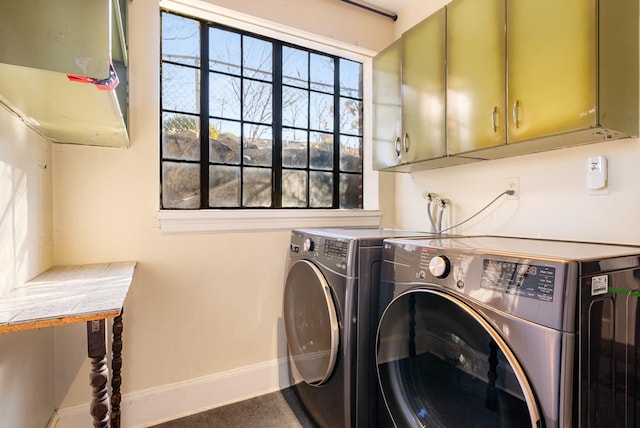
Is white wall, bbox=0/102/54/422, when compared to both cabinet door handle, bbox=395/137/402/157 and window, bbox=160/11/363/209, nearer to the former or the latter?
window, bbox=160/11/363/209

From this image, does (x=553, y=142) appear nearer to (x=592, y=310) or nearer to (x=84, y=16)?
(x=592, y=310)

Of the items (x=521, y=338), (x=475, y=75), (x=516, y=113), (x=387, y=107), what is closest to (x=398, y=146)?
(x=387, y=107)

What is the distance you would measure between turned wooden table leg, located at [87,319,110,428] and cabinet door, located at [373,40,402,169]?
160cm

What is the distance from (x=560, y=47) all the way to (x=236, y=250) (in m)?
1.70

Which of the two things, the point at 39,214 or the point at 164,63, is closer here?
the point at 39,214

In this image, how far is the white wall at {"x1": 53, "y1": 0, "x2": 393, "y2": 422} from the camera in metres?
1.48

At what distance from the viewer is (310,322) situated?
1516mm

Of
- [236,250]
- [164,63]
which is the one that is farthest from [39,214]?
[164,63]

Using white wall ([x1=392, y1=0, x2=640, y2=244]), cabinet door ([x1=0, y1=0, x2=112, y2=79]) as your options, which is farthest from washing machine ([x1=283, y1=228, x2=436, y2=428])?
cabinet door ([x1=0, y1=0, x2=112, y2=79])

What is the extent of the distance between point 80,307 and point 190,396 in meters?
1.13

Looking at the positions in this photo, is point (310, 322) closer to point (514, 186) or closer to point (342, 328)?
point (342, 328)

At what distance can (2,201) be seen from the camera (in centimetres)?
101

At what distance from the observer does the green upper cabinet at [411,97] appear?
161 centimetres

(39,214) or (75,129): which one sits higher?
(75,129)
